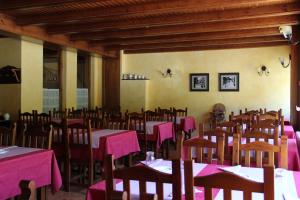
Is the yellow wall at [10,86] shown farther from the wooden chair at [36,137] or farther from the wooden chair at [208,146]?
the wooden chair at [208,146]

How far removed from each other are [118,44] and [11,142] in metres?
5.64

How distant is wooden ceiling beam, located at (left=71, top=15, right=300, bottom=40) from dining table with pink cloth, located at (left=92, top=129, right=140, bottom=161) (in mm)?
3100

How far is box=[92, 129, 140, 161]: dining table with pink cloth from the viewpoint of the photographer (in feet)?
13.1

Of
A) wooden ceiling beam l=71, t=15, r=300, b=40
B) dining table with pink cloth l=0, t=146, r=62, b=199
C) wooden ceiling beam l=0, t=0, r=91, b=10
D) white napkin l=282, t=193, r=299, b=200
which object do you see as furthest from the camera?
wooden ceiling beam l=71, t=15, r=300, b=40

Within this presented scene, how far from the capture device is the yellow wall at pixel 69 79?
8328 millimetres

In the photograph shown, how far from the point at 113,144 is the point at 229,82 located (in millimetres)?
5634

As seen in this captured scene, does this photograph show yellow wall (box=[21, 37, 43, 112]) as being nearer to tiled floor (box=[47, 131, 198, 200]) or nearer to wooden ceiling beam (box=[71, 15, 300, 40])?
wooden ceiling beam (box=[71, 15, 300, 40])

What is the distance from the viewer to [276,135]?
307cm

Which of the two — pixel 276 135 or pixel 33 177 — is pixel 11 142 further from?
pixel 276 135

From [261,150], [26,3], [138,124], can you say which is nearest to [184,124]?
[138,124]

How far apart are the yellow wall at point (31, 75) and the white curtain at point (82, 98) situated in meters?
1.66

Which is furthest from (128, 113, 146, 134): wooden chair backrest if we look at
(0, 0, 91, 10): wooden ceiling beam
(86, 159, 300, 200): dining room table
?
(86, 159, 300, 200): dining room table

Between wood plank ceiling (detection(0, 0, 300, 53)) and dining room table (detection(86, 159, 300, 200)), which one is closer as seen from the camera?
dining room table (detection(86, 159, 300, 200))

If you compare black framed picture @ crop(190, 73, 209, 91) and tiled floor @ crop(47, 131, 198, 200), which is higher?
black framed picture @ crop(190, 73, 209, 91)
